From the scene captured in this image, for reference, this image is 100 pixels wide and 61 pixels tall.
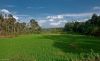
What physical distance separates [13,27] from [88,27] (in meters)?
20.0

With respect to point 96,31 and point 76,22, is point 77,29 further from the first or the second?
point 96,31

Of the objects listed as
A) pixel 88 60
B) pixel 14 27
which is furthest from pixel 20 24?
pixel 88 60

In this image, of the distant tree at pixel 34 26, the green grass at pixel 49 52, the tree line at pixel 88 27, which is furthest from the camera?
the distant tree at pixel 34 26

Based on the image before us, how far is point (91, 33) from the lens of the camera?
64.1 m

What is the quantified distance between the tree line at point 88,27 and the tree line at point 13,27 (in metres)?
14.2

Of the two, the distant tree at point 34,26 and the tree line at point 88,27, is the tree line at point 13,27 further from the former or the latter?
the tree line at point 88,27

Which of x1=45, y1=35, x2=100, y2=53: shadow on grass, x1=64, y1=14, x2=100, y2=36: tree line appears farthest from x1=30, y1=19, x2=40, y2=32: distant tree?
x1=45, y1=35, x2=100, y2=53: shadow on grass

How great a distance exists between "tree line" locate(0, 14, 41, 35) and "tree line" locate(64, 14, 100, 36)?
1422 cm

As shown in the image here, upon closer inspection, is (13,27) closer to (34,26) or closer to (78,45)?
(34,26)

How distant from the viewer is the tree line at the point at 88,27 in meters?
62.6

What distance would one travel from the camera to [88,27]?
2665 inches

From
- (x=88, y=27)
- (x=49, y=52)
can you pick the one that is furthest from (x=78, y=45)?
(x=88, y=27)

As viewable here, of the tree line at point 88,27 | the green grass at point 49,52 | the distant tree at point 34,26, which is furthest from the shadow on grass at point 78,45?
the distant tree at point 34,26

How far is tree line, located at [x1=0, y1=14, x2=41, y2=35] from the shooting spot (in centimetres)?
6469
